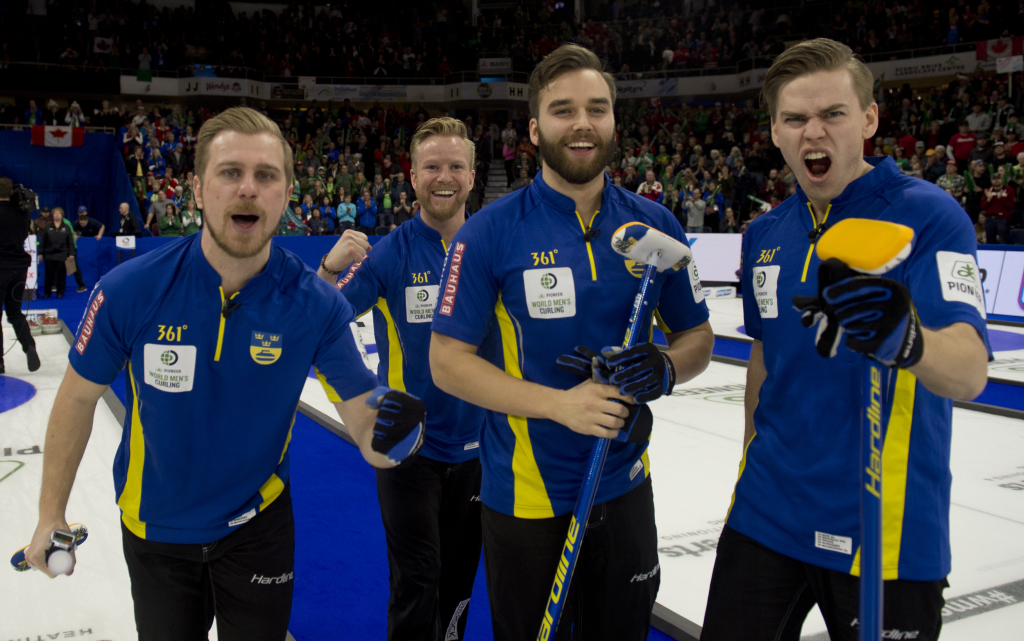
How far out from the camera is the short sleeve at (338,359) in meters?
2.44

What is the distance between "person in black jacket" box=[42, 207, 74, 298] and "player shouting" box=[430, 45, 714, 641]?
15780 mm

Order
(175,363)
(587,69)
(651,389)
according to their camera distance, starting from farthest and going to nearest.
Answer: (587,69)
(175,363)
(651,389)

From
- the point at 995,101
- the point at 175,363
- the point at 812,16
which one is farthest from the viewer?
the point at 812,16

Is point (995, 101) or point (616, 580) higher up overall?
point (995, 101)

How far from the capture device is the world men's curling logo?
230 centimetres

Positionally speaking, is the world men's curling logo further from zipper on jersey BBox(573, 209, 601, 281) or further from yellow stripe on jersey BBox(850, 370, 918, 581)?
yellow stripe on jersey BBox(850, 370, 918, 581)

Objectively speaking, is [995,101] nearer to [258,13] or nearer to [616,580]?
[616,580]

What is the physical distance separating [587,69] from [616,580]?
61.5 inches

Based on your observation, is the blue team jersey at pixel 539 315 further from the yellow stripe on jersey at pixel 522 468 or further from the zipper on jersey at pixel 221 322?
the zipper on jersey at pixel 221 322

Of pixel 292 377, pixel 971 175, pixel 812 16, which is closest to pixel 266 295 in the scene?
pixel 292 377

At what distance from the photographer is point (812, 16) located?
29.2 meters

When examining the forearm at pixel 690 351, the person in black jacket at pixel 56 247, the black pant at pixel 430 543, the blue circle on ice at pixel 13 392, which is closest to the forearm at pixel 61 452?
the black pant at pixel 430 543

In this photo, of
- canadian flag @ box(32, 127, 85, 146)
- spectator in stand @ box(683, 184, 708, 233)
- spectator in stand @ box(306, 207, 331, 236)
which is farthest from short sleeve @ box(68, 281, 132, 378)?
canadian flag @ box(32, 127, 85, 146)

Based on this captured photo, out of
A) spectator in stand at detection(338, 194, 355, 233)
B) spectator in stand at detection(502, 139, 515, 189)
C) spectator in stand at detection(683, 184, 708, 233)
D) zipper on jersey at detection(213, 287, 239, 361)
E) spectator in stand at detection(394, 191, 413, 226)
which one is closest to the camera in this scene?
zipper on jersey at detection(213, 287, 239, 361)
